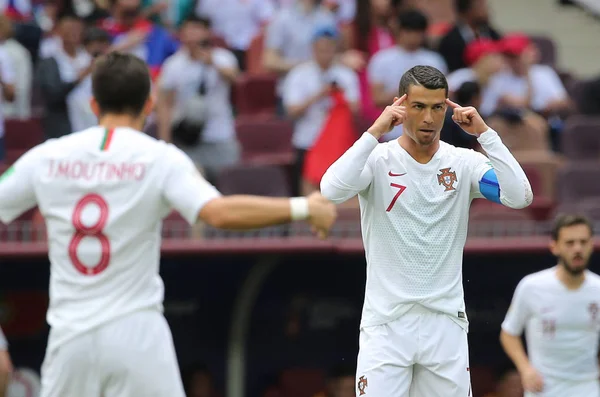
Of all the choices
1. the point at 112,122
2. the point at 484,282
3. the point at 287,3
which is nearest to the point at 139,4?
the point at 287,3

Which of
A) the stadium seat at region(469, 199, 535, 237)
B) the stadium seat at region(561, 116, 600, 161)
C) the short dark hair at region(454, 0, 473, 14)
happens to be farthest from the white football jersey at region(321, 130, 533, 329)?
the short dark hair at region(454, 0, 473, 14)

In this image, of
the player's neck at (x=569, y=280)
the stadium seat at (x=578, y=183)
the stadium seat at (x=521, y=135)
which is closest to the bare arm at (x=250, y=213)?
the player's neck at (x=569, y=280)

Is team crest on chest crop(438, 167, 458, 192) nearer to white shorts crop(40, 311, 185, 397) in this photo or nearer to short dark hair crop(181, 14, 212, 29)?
white shorts crop(40, 311, 185, 397)

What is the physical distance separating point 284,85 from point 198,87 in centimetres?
122

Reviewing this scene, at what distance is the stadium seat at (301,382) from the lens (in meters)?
11.2

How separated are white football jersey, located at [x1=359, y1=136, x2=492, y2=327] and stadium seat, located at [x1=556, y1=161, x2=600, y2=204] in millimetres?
6001

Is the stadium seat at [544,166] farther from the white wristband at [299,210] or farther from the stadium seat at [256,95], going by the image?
the white wristband at [299,210]

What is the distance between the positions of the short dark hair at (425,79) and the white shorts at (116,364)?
6.20ft

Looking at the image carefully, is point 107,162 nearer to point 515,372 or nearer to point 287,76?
point 515,372

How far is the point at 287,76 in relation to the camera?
13484 mm

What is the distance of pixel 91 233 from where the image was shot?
528 centimetres

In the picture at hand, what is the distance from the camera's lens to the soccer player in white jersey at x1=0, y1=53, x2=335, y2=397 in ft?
17.2

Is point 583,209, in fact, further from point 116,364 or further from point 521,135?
point 116,364

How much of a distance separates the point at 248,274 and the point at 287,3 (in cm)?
463
